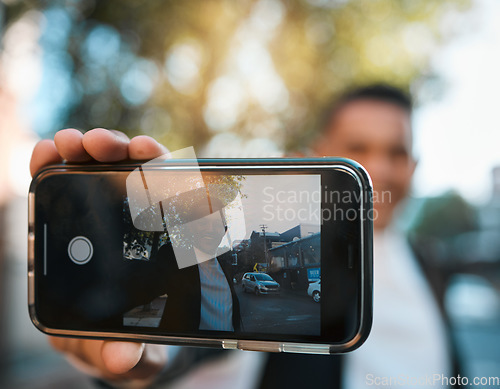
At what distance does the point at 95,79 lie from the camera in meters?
2.83

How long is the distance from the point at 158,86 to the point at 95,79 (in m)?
0.46

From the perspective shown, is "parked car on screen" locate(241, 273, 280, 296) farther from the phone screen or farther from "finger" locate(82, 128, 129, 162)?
"finger" locate(82, 128, 129, 162)

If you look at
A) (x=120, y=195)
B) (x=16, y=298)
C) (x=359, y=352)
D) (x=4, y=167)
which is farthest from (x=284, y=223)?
(x=16, y=298)

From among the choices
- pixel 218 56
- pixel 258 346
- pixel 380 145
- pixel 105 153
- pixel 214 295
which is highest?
pixel 218 56

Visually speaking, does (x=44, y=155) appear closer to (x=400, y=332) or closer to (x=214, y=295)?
(x=214, y=295)

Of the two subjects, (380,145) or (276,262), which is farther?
(380,145)

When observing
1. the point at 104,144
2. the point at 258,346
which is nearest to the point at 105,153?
the point at 104,144

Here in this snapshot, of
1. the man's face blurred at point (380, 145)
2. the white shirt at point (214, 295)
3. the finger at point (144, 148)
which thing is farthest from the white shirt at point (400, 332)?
the finger at point (144, 148)

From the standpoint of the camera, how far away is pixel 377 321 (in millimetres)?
1639

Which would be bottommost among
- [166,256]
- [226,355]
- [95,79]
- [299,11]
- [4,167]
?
[226,355]

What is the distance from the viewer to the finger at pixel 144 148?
859mm

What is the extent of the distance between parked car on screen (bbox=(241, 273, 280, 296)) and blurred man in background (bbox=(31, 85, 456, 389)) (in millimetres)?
375

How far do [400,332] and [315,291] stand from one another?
1.01 metres

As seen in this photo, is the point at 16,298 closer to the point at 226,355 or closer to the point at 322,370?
the point at 226,355
